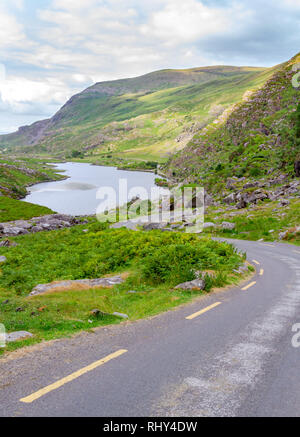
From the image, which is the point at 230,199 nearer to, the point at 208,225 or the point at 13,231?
the point at 208,225

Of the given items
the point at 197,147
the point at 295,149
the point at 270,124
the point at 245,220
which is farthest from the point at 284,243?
the point at 197,147

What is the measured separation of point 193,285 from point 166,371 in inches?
294

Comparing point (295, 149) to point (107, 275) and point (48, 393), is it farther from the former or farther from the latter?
point (48, 393)

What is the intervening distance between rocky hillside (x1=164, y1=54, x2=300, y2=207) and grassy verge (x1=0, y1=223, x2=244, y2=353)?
153ft

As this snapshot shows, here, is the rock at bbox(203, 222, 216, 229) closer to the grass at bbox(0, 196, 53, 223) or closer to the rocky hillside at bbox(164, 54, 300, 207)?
the rocky hillside at bbox(164, 54, 300, 207)

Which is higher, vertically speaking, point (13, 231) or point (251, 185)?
point (251, 185)

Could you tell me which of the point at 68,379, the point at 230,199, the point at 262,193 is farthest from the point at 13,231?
the point at 68,379

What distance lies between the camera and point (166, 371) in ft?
23.1


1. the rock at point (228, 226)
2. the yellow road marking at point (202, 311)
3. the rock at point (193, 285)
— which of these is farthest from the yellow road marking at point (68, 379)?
the rock at point (228, 226)

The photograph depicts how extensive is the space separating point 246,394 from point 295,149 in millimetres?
84137

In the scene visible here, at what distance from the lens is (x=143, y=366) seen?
23.7ft

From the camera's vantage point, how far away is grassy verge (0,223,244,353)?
10.1 metres

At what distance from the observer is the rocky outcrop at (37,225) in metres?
57.8

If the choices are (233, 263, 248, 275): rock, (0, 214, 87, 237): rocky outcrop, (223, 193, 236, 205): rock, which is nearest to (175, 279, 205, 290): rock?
(233, 263, 248, 275): rock
